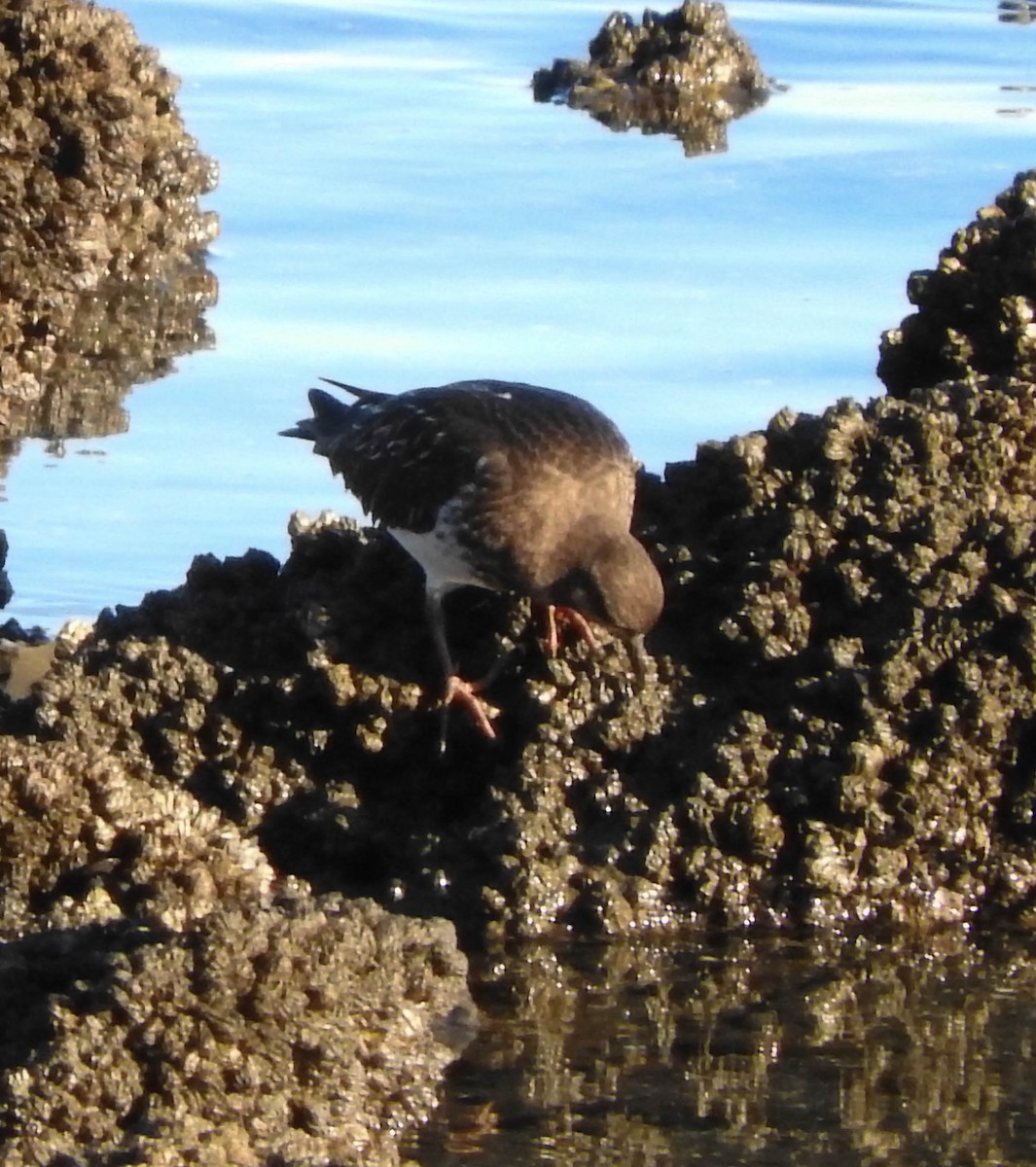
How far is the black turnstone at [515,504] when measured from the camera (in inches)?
191

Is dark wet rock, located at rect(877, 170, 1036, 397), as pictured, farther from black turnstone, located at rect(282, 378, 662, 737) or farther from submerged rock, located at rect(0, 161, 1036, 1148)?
black turnstone, located at rect(282, 378, 662, 737)

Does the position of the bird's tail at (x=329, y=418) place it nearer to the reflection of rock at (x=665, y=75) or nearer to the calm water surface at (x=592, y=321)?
the calm water surface at (x=592, y=321)

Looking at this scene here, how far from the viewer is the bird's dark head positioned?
4766mm

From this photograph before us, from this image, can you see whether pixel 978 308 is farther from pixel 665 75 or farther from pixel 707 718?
pixel 665 75

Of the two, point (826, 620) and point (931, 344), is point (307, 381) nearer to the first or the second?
point (931, 344)

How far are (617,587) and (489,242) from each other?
4739mm

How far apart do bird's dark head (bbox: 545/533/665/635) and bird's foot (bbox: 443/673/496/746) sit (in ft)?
0.87

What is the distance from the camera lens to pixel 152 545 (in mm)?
6672

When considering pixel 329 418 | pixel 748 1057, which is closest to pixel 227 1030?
pixel 748 1057

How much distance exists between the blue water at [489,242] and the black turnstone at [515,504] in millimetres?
1357

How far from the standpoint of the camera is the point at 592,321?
8320mm

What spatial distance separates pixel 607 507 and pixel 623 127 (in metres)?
6.98

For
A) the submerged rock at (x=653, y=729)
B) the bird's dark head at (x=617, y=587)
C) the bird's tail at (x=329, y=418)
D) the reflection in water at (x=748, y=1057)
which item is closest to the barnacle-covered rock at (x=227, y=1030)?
the reflection in water at (x=748, y=1057)

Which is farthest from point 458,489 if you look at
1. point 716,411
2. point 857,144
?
point 857,144
